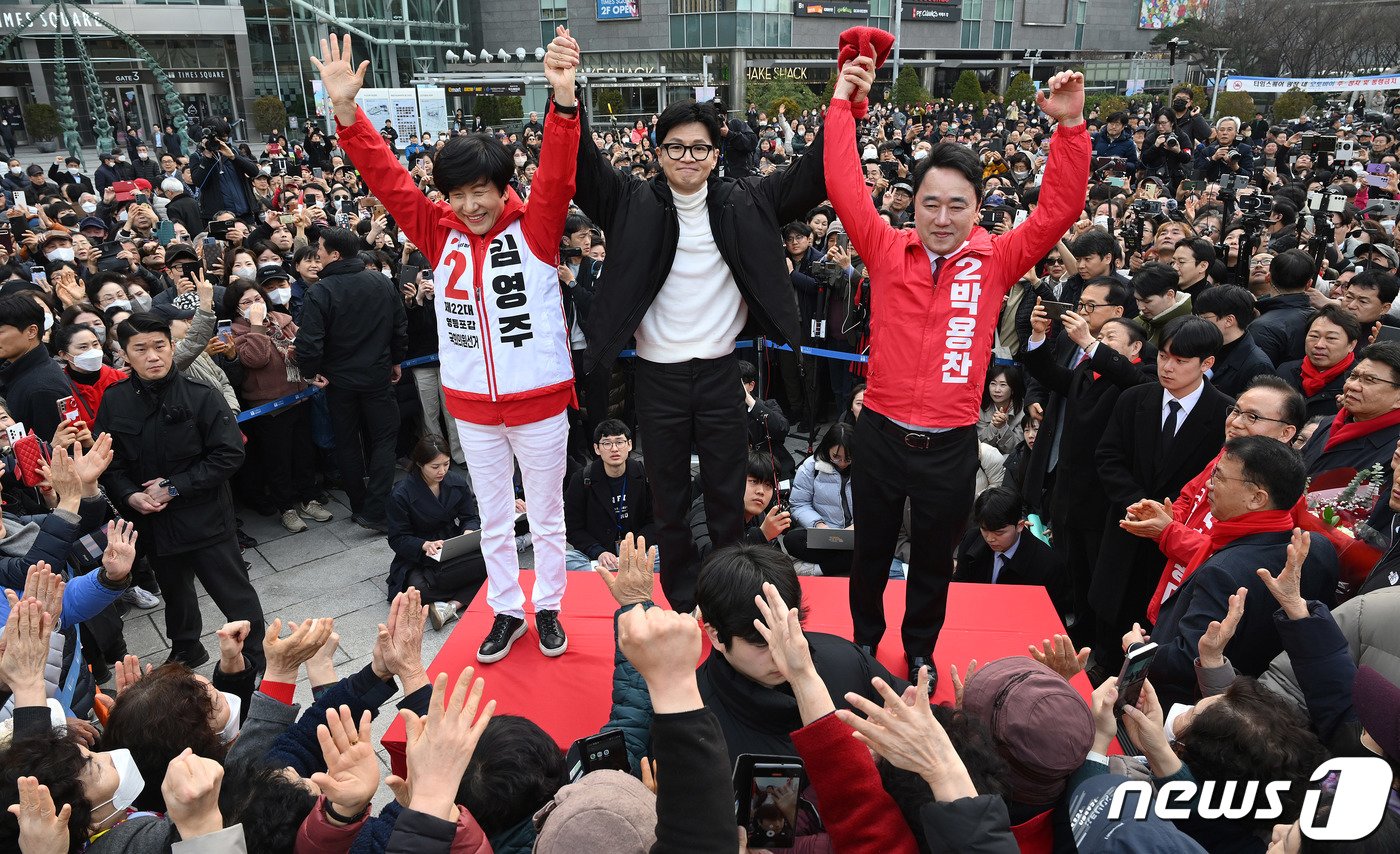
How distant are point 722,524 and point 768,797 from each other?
1.64 meters

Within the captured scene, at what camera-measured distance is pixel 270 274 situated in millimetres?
6844

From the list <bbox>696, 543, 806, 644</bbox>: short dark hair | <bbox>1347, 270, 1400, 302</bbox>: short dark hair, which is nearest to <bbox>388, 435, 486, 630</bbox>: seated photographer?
<bbox>696, 543, 806, 644</bbox>: short dark hair

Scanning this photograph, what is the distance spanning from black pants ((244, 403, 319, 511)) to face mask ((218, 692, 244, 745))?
3805mm

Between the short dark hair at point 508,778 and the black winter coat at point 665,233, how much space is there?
141 cm

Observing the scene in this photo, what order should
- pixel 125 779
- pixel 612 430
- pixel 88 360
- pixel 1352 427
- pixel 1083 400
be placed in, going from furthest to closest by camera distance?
pixel 612 430 → pixel 88 360 → pixel 1083 400 → pixel 1352 427 → pixel 125 779

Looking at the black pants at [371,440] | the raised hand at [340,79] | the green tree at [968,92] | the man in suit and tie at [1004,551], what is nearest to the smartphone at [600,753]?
the raised hand at [340,79]

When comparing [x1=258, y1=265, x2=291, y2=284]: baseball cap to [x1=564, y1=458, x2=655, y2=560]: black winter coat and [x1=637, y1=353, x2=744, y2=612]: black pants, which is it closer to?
[x1=564, y1=458, x2=655, y2=560]: black winter coat

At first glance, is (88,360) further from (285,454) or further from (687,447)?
(687,447)

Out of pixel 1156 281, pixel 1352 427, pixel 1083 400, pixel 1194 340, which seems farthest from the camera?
pixel 1156 281

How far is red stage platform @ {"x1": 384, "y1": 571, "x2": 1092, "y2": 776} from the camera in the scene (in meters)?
3.27

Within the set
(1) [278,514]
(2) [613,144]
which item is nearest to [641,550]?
(1) [278,514]

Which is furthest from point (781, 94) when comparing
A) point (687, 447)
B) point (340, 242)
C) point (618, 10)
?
point (687, 447)

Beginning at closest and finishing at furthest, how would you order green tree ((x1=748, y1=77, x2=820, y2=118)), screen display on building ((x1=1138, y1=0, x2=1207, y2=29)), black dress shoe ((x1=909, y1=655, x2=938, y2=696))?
black dress shoe ((x1=909, y1=655, x2=938, y2=696)) < green tree ((x1=748, y1=77, x2=820, y2=118)) < screen display on building ((x1=1138, y1=0, x2=1207, y2=29))

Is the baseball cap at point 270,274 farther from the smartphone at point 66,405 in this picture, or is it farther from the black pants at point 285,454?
the smartphone at point 66,405
